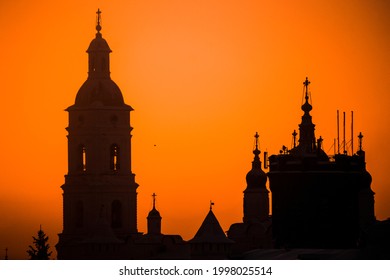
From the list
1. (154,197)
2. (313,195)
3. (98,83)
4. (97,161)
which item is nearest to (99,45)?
(98,83)

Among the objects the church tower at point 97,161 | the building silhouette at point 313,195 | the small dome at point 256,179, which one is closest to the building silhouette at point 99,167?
the church tower at point 97,161

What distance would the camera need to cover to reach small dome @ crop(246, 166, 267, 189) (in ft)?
609

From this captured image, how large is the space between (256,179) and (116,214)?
1148cm

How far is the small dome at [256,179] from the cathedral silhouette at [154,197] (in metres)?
0.07

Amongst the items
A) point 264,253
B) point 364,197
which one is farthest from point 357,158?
point 264,253

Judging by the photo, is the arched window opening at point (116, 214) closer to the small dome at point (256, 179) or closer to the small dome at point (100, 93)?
the small dome at point (100, 93)

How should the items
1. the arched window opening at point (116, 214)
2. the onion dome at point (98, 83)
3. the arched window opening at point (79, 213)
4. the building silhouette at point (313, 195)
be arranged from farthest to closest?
the arched window opening at point (116, 214), the arched window opening at point (79, 213), the onion dome at point (98, 83), the building silhouette at point (313, 195)

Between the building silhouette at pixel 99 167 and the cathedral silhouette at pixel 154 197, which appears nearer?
the cathedral silhouette at pixel 154 197

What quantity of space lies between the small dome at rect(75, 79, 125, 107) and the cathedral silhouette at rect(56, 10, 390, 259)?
0.21 feet

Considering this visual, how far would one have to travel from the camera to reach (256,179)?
186 metres

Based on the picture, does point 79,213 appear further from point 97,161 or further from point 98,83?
point 98,83

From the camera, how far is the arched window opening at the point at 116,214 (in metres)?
179

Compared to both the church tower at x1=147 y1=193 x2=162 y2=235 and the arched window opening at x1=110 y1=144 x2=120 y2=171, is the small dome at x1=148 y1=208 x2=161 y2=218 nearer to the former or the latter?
the church tower at x1=147 y1=193 x2=162 y2=235
